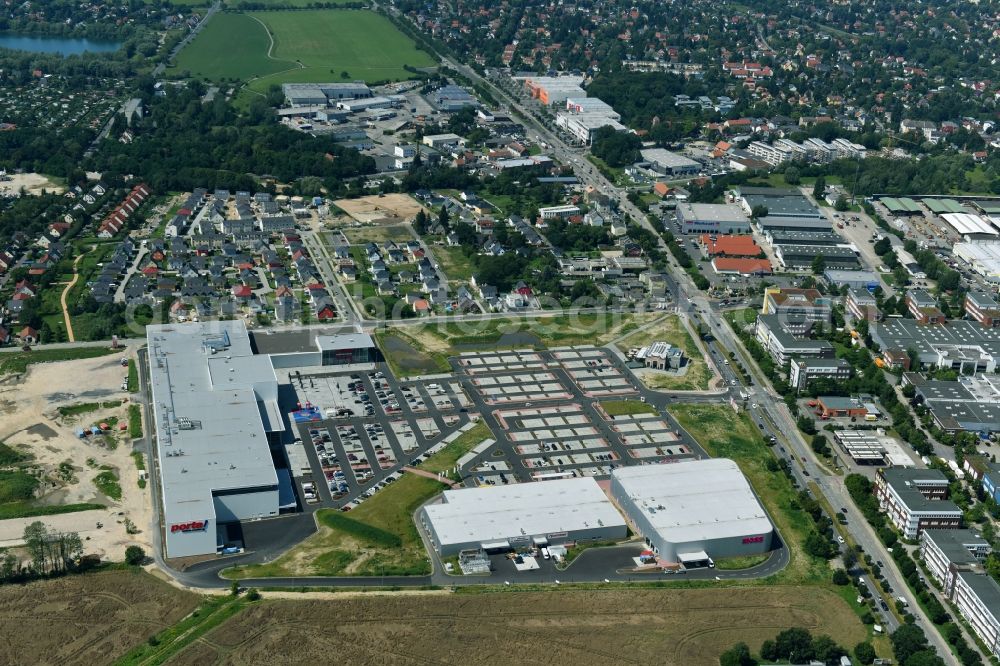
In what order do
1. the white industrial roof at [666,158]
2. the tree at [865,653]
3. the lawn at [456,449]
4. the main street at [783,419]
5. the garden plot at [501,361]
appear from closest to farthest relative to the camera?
the tree at [865,653], the main street at [783,419], the lawn at [456,449], the garden plot at [501,361], the white industrial roof at [666,158]

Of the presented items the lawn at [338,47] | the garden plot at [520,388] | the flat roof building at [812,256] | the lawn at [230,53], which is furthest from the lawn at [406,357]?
the lawn at [230,53]

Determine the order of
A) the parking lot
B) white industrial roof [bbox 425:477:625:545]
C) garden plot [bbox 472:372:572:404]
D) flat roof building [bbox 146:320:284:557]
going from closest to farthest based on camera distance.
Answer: flat roof building [bbox 146:320:284:557]
white industrial roof [bbox 425:477:625:545]
the parking lot
garden plot [bbox 472:372:572:404]

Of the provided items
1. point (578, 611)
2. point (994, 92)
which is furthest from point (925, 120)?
point (578, 611)

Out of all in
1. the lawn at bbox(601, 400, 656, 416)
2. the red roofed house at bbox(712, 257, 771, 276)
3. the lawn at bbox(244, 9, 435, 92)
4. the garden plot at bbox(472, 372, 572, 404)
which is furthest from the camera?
the lawn at bbox(244, 9, 435, 92)

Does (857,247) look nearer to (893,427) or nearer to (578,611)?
(893,427)

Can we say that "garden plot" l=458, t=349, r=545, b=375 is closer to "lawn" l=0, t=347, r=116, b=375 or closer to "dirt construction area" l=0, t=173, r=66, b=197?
"lawn" l=0, t=347, r=116, b=375

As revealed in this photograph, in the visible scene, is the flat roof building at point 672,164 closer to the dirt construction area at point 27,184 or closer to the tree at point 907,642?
the dirt construction area at point 27,184

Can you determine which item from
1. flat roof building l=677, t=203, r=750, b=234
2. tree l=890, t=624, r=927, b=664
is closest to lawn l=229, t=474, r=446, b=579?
tree l=890, t=624, r=927, b=664
